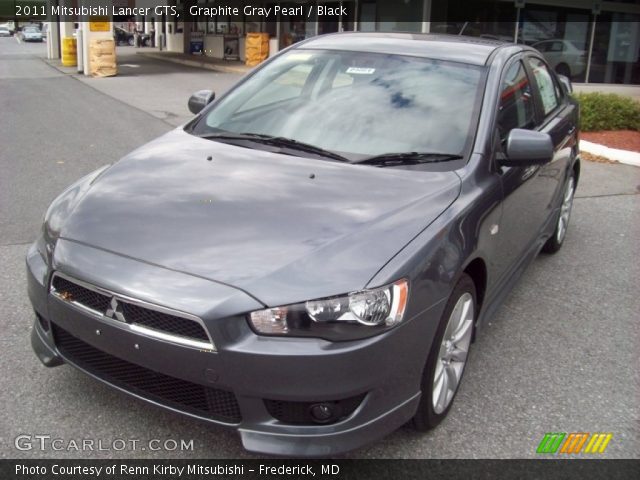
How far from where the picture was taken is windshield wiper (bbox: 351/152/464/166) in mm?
3199

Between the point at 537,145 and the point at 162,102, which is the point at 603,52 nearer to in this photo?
the point at 162,102

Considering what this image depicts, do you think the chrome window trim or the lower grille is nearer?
the chrome window trim

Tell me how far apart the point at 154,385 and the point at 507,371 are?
77.7 inches

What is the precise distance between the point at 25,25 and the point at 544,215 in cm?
6642

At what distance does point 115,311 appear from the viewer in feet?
7.84

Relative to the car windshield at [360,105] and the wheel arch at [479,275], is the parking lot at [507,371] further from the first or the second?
the car windshield at [360,105]

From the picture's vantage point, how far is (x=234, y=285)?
2.30 meters

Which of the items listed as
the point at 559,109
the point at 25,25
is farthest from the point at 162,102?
the point at 25,25

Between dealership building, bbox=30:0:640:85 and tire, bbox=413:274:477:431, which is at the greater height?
dealership building, bbox=30:0:640:85

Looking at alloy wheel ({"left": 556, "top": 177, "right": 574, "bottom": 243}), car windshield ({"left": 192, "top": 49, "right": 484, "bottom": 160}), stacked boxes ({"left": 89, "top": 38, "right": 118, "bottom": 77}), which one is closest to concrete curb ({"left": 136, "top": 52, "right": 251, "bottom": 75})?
stacked boxes ({"left": 89, "top": 38, "right": 118, "bottom": 77})

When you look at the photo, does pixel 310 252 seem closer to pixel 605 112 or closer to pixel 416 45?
pixel 416 45

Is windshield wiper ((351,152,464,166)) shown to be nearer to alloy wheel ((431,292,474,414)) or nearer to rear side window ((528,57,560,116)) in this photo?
alloy wheel ((431,292,474,414))

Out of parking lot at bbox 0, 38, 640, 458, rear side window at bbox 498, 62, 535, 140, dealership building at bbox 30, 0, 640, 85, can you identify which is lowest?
parking lot at bbox 0, 38, 640, 458

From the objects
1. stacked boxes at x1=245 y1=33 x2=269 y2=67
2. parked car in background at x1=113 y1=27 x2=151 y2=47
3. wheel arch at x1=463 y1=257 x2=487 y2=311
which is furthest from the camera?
parked car in background at x1=113 y1=27 x2=151 y2=47
